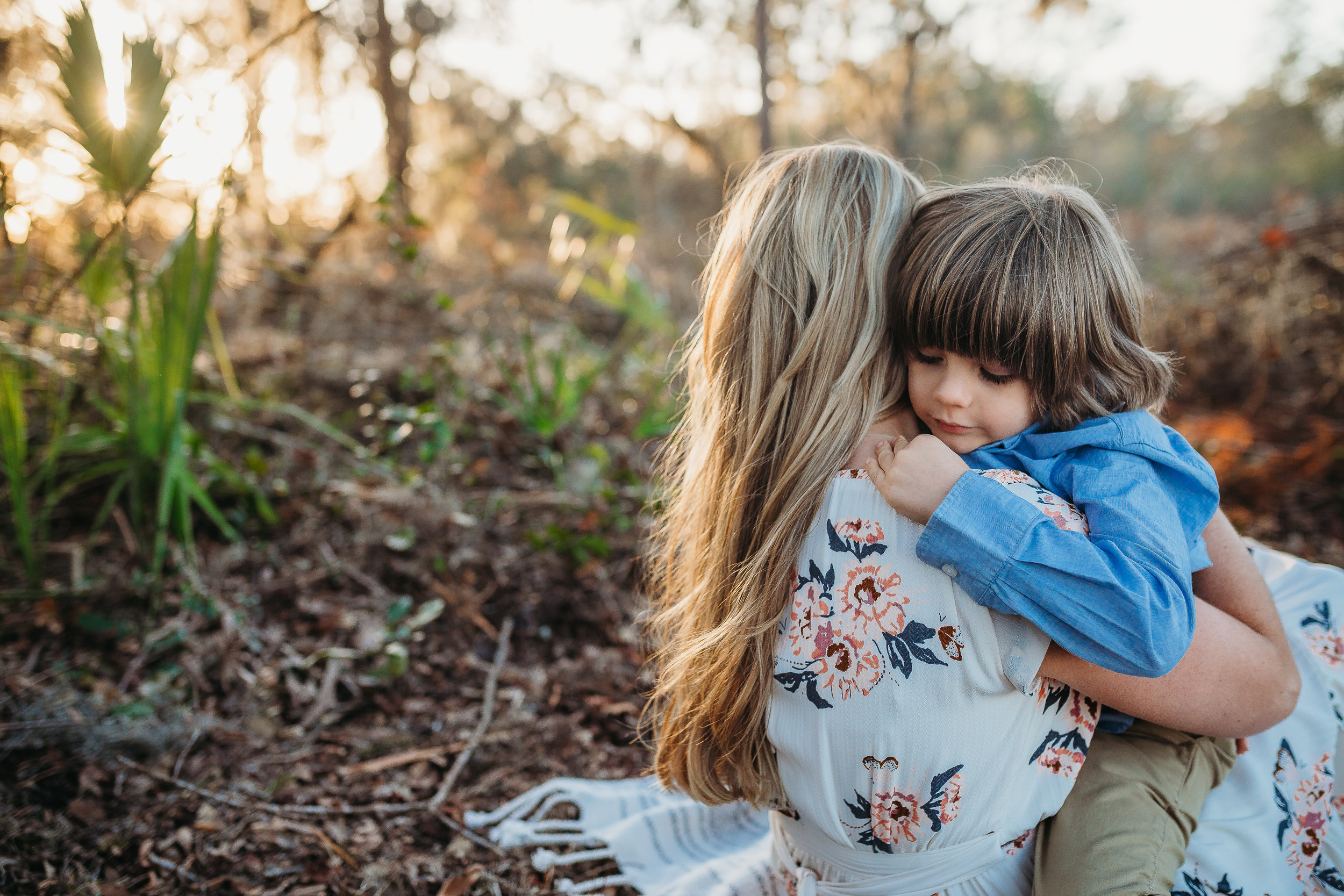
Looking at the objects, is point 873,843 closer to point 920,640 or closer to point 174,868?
point 920,640

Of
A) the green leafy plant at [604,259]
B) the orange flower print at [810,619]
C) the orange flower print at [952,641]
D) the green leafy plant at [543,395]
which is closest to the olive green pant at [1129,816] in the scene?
the orange flower print at [952,641]

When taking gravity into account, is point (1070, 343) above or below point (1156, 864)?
above

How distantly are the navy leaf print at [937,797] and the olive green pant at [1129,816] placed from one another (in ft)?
0.68

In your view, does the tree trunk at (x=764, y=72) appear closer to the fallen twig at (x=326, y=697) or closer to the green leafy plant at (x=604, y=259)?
the green leafy plant at (x=604, y=259)

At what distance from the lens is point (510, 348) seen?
4.07 m

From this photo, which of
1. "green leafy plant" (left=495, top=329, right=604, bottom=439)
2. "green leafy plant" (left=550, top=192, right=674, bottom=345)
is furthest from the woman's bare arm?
"green leafy plant" (left=550, top=192, right=674, bottom=345)

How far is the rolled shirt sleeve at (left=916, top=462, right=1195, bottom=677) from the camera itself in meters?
0.94

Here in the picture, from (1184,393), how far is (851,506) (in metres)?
4.69

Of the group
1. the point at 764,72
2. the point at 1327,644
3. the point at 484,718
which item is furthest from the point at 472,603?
the point at 764,72

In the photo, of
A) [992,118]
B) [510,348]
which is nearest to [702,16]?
[510,348]

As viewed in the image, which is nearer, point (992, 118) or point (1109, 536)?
point (1109, 536)

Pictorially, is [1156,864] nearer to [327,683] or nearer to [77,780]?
[327,683]

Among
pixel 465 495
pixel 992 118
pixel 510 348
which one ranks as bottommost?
pixel 465 495

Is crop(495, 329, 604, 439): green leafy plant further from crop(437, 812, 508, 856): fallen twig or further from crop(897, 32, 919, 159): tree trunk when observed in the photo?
crop(897, 32, 919, 159): tree trunk
